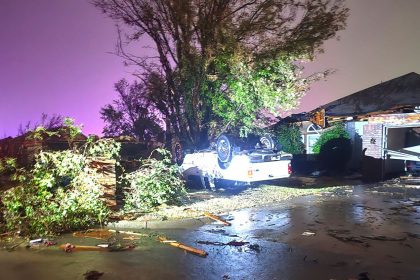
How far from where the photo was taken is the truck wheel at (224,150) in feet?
41.8

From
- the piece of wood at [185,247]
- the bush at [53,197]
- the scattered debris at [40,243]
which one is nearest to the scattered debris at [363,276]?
the piece of wood at [185,247]

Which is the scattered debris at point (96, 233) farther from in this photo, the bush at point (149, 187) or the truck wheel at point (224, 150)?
the truck wheel at point (224, 150)

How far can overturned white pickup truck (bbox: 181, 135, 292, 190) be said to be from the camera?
1232 centimetres

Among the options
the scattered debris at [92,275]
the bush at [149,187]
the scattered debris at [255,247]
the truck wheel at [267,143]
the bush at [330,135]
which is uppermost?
the bush at [330,135]

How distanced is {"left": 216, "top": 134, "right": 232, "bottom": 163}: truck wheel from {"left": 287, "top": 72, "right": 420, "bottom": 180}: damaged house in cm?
781

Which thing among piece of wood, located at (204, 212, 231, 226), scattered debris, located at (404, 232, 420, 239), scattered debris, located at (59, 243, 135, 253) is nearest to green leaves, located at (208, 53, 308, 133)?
piece of wood, located at (204, 212, 231, 226)

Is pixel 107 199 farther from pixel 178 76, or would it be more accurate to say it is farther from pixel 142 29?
pixel 142 29

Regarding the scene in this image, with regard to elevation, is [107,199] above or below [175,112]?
below

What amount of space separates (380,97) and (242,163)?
13415 millimetres

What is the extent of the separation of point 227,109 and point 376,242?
10.9m

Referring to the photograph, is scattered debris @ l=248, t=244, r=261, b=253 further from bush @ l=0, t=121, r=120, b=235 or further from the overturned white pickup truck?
the overturned white pickup truck

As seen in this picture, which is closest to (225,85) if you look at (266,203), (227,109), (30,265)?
(227,109)

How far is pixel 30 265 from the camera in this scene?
5.76m

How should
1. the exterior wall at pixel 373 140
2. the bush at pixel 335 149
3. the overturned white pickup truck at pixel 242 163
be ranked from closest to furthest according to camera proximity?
1. the overturned white pickup truck at pixel 242 163
2. the exterior wall at pixel 373 140
3. the bush at pixel 335 149
